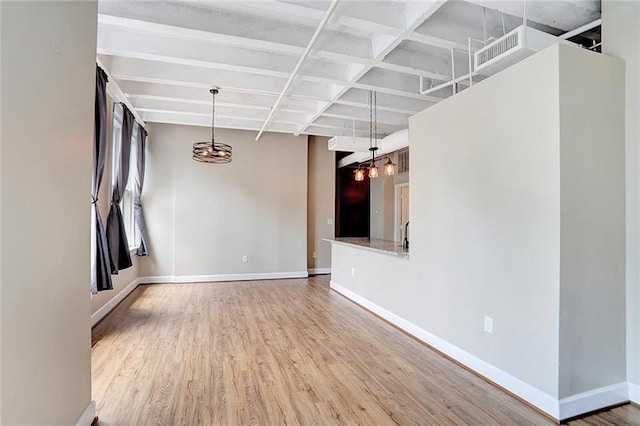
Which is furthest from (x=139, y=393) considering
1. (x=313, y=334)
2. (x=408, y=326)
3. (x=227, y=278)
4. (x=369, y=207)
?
(x=369, y=207)

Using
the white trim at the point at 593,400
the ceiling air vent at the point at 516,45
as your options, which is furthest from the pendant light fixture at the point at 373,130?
the white trim at the point at 593,400

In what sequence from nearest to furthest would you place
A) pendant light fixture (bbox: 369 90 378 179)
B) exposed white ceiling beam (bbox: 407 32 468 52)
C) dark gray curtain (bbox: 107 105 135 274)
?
exposed white ceiling beam (bbox: 407 32 468 52) → dark gray curtain (bbox: 107 105 135 274) → pendant light fixture (bbox: 369 90 378 179)

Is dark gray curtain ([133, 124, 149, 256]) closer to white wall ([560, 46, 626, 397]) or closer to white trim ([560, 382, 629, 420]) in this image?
white wall ([560, 46, 626, 397])

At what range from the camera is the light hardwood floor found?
2.19 m

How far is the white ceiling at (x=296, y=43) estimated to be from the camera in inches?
114

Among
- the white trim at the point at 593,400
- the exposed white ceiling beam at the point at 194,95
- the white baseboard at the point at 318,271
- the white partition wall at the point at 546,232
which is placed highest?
the exposed white ceiling beam at the point at 194,95

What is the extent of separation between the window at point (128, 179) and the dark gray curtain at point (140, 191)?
0.22 feet

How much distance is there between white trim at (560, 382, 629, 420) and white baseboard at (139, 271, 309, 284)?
18.0 feet

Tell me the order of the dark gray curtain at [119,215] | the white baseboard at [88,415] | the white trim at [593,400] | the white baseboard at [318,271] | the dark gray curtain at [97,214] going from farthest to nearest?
the white baseboard at [318,271] < the dark gray curtain at [119,215] < the dark gray curtain at [97,214] < the white trim at [593,400] < the white baseboard at [88,415]

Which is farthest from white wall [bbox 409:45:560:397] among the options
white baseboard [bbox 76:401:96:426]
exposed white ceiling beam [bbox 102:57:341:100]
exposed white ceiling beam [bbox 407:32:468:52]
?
white baseboard [bbox 76:401:96:426]

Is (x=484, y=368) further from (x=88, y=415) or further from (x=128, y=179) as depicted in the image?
(x=128, y=179)

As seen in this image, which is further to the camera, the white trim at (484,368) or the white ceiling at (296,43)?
the white ceiling at (296,43)

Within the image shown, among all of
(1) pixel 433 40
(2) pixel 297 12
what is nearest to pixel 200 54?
(2) pixel 297 12

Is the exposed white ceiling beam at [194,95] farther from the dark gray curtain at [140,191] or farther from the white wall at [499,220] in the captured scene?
the white wall at [499,220]
